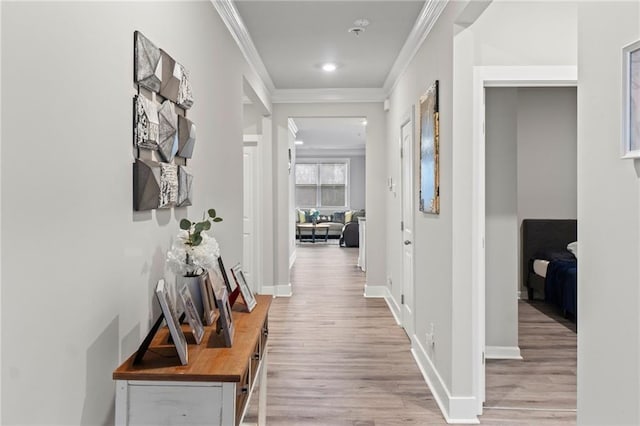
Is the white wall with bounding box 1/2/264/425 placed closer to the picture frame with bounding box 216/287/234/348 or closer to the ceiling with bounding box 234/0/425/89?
the picture frame with bounding box 216/287/234/348

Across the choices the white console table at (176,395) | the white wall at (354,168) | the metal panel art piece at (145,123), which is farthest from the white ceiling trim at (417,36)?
the white wall at (354,168)

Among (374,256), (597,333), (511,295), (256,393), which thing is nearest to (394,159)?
(374,256)

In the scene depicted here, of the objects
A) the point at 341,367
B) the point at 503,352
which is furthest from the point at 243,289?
the point at 503,352

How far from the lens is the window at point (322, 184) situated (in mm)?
12781

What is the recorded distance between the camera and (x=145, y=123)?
5.21ft

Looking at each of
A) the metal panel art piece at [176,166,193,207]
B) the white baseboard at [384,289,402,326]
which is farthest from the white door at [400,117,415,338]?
the metal panel art piece at [176,166,193,207]

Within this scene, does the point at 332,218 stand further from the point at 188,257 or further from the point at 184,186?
the point at 188,257

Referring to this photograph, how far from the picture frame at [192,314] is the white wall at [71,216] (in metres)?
0.19

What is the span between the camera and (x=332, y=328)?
14.0ft

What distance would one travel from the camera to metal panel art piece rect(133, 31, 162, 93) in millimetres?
1545

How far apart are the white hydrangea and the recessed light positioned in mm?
3124

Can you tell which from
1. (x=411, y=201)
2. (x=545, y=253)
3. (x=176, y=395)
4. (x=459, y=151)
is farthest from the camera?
(x=545, y=253)

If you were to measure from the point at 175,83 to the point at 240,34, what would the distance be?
5.32ft

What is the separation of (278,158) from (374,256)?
1.75 metres
